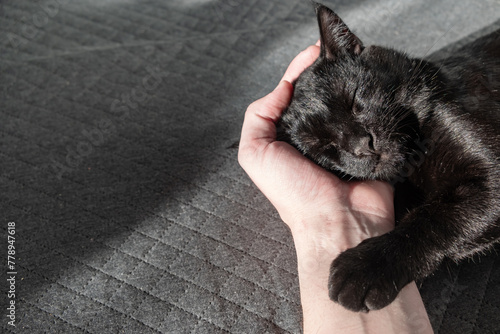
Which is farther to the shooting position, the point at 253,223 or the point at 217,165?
the point at 217,165

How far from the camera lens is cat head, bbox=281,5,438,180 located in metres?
1.19

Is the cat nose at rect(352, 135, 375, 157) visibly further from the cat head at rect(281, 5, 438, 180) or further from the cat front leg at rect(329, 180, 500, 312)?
the cat front leg at rect(329, 180, 500, 312)

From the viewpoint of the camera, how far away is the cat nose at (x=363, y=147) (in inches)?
46.2

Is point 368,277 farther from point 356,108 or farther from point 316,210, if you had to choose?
point 356,108

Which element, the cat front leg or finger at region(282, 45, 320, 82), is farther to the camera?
finger at region(282, 45, 320, 82)

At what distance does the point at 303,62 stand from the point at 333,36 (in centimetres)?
18

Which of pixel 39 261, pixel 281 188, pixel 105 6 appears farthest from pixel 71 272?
pixel 105 6

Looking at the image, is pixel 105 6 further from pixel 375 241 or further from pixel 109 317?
pixel 375 241

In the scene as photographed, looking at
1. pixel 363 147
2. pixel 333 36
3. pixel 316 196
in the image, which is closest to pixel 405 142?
pixel 363 147

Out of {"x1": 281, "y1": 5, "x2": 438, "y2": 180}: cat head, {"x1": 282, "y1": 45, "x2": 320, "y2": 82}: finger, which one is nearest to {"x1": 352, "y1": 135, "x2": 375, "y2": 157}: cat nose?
{"x1": 281, "y1": 5, "x2": 438, "y2": 180}: cat head

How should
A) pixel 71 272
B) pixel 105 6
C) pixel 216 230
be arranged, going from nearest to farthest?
pixel 71 272 < pixel 216 230 < pixel 105 6

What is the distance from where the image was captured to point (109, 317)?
3.64 feet

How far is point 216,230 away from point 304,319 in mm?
405

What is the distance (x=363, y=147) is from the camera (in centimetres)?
117
